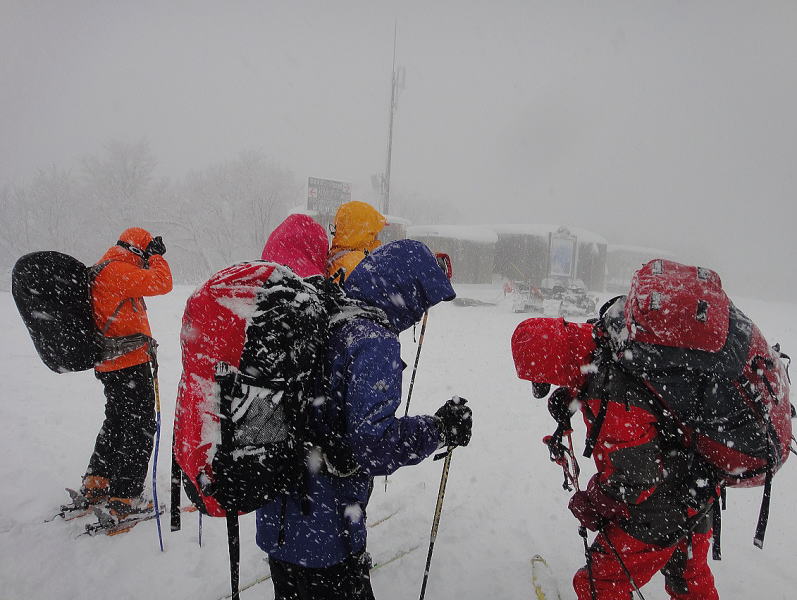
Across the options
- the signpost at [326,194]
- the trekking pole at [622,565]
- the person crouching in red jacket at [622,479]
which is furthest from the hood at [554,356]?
the signpost at [326,194]

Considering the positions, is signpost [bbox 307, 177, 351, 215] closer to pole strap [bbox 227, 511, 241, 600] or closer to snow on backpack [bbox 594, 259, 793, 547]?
snow on backpack [bbox 594, 259, 793, 547]

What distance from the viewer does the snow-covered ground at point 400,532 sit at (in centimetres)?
270

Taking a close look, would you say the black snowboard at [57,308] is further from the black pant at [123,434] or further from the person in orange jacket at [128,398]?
the black pant at [123,434]

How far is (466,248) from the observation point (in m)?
26.6

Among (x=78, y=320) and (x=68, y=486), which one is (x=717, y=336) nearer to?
(x=78, y=320)

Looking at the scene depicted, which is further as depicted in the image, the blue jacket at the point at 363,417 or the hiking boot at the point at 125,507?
the hiking boot at the point at 125,507

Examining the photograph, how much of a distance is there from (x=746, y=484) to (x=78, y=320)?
3.96m

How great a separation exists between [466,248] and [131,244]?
2457cm

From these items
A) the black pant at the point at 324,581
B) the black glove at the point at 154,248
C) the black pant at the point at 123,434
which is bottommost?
the black pant at the point at 123,434

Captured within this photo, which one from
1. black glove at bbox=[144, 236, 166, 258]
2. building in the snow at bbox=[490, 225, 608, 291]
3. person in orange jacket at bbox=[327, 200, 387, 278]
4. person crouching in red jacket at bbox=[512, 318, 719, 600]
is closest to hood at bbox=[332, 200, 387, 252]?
person in orange jacket at bbox=[327, 200, 387, 278]

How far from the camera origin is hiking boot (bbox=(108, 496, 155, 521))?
10.2 ft

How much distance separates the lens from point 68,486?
360 centimetres

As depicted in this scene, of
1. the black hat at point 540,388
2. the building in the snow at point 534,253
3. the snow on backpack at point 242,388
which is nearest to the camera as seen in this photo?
the snow on backpack at point 242,388

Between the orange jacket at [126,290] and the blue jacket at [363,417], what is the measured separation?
6.48ft
